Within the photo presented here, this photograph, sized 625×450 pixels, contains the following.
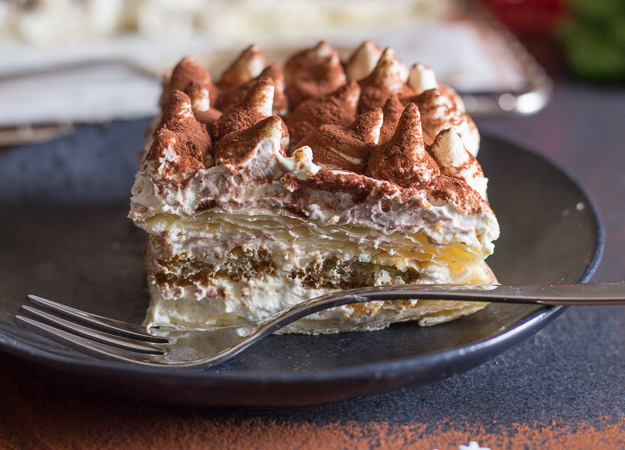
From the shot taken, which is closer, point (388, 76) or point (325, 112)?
point (325, 112)

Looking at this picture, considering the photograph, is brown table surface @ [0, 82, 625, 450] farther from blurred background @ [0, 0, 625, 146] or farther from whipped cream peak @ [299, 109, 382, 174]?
blurred background @ [0, 0, 625, 146]

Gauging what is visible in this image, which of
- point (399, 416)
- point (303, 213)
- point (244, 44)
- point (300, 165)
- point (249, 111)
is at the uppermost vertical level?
point (244, 44)

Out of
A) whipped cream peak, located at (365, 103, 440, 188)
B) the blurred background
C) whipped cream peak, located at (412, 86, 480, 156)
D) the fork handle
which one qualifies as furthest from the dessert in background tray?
the fork handle

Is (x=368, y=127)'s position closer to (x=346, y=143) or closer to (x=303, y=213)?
(x=346, y=143)

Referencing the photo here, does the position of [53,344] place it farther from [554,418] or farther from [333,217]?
[554,418]

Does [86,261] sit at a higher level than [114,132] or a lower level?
lower

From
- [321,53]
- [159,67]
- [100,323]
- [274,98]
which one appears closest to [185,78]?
[274,98]

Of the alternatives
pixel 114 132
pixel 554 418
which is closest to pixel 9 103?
pixel 114 132
